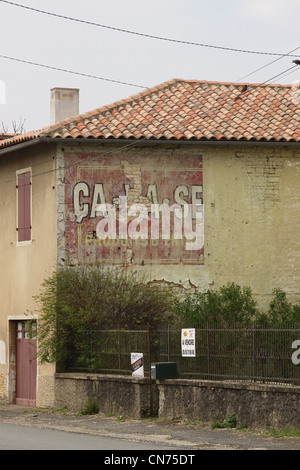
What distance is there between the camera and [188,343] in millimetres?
19188

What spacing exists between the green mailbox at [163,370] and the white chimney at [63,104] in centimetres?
980

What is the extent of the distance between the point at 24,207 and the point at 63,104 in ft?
11.2

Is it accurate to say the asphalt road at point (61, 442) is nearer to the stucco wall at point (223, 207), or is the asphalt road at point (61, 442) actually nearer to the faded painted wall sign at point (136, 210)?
the faded painted wall sign at point (136, 210)

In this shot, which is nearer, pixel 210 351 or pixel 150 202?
pixel 210 351

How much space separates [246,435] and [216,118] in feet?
36.5

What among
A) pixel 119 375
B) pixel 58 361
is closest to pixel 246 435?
pixel 119 375

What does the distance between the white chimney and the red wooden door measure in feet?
18.8

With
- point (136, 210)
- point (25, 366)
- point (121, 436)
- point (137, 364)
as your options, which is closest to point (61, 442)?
point (121, 436)

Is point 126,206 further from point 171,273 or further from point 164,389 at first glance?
point 164,389

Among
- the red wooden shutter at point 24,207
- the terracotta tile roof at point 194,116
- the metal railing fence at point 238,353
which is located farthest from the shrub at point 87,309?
the terracotta tile roof at point 194,116

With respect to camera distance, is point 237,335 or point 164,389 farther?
point 164,389

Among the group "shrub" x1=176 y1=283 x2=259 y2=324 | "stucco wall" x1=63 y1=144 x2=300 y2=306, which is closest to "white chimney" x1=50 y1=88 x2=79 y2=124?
"stucco wall" x1=63 y1=144 x2=300 y2=306

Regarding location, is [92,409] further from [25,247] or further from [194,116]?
[194,116]

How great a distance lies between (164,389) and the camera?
19.1 m
